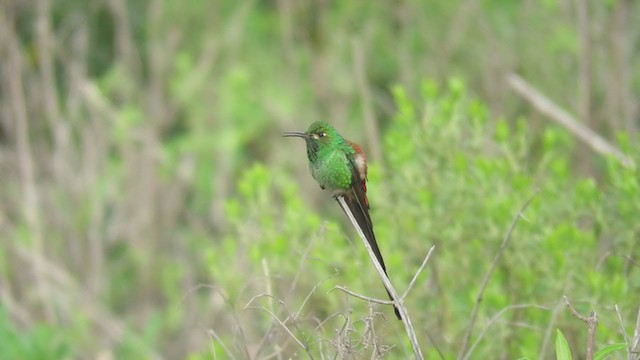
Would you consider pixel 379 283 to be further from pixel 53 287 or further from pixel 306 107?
pixel 306 107

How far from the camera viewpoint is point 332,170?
3082 mm

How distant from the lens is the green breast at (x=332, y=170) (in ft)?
10.1

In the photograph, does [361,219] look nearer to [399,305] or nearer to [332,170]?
[332,170]

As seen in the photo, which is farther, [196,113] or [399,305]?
[196,113]

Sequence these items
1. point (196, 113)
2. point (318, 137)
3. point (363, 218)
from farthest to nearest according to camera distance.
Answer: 1. point (196, 113)
2. point (318, 137)
3. point (363, 218)

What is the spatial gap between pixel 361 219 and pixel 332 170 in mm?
286

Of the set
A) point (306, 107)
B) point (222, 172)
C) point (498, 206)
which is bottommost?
point (498, 206)

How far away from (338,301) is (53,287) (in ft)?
11.8

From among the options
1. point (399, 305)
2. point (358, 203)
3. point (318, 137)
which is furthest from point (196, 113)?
point (399, 305)

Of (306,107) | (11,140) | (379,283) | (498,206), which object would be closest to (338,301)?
(379,283)

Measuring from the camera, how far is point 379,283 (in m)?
4.55

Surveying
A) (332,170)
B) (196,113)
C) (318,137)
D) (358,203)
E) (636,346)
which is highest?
(196,113)

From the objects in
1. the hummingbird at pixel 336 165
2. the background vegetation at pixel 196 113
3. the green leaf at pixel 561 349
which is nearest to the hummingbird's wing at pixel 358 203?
the hummingbird at pixel 336 165

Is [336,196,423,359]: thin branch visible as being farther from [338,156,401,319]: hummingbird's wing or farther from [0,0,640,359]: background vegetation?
[0,0,640,359]: background vegetation
